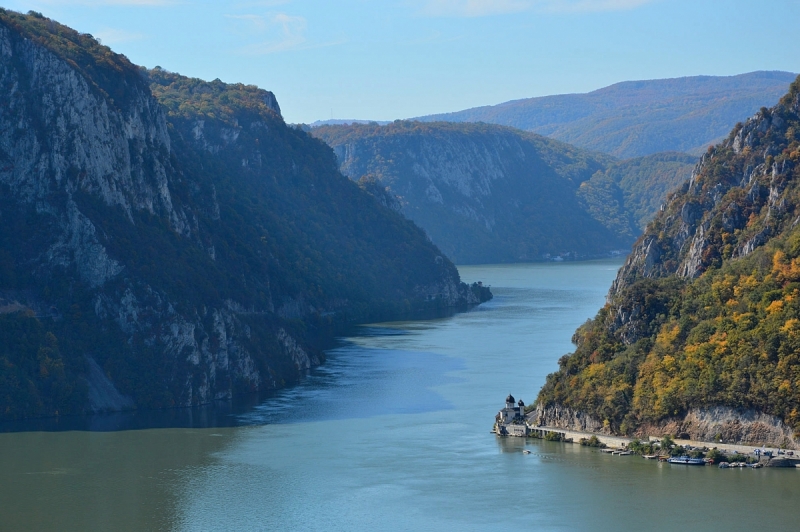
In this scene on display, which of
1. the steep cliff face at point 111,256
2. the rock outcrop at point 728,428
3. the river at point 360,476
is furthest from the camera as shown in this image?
the steep cliff face at point 111,256

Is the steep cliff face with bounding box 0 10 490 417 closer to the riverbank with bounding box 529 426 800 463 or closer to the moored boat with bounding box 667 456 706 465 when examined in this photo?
the riverbank with bounding box 529 426 800 463

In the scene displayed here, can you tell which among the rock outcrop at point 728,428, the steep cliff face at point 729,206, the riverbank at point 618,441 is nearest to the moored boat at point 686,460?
the riverbank at point 618,441

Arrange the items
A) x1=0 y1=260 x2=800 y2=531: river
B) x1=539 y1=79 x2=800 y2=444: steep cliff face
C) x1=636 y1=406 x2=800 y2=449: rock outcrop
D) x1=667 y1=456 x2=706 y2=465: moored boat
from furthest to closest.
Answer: x1=539 y1=79 x2=800 y2=444: steep cliff face, x1=667 y1=456 x2=706 y2=465: moored boat, x1=636 y1=406 x2=800 y2=449: rock outcrop, x1=0 y1=260 x2=800 y2=531: river

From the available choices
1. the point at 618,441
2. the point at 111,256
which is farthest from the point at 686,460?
the point at 111,256

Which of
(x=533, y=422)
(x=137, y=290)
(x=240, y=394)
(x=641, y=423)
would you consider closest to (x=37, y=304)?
(x=137, y=290)

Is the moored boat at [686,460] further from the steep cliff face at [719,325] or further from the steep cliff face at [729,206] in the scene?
the steep cliff face at [729,206]

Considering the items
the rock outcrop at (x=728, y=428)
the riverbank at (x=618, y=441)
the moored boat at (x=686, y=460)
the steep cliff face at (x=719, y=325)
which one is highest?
the steep cliff face at (x=719, y=325)

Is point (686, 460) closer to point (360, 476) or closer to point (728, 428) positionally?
point (728, 428)

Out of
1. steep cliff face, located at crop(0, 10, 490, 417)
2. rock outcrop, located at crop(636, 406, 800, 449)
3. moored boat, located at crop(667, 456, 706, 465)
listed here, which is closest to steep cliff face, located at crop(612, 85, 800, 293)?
rock outcrop, located at crop(636, 406, 800, 449)
